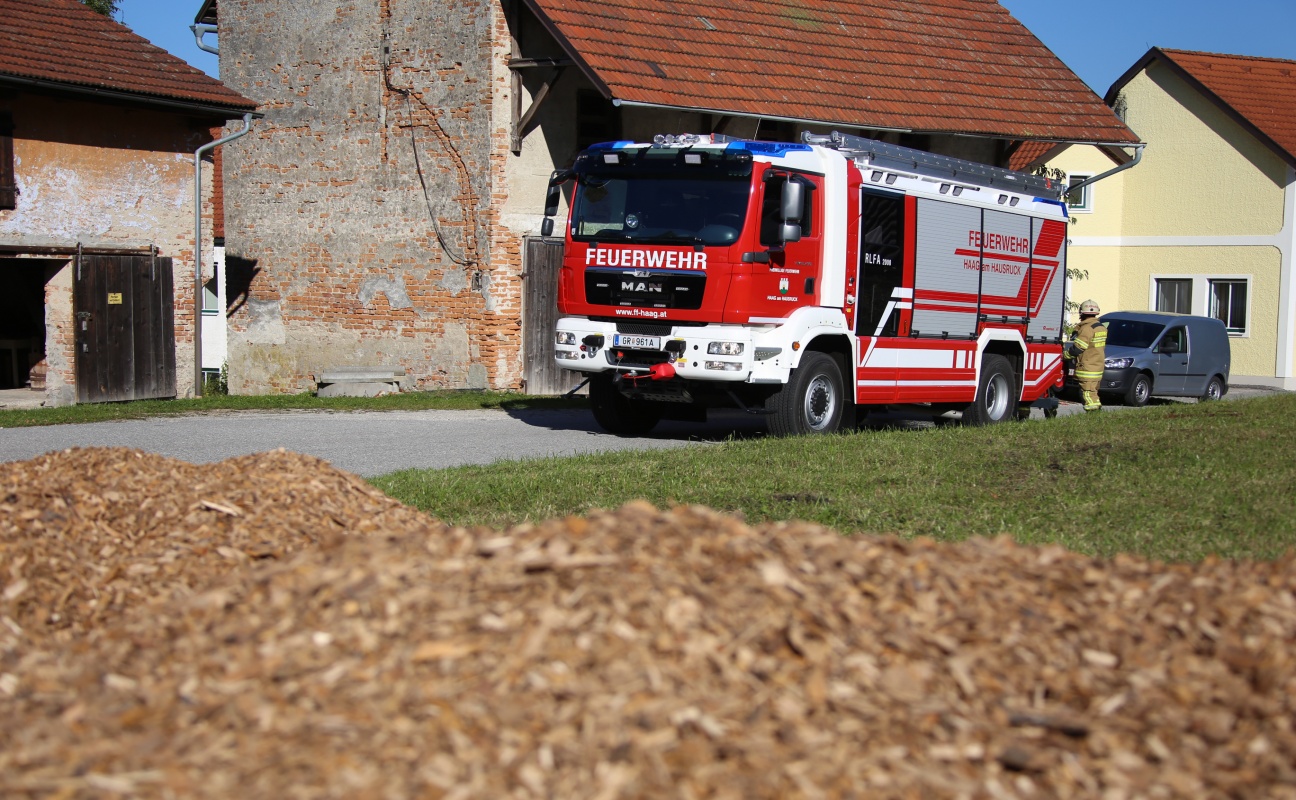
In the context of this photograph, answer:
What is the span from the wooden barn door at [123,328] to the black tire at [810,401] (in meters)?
10.4

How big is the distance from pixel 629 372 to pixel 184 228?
9.43 m

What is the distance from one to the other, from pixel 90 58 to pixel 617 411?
996 centimetres

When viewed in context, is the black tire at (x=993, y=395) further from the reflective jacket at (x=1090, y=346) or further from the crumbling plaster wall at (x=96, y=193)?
the crumbling plaster wall at (x=96, y=193)

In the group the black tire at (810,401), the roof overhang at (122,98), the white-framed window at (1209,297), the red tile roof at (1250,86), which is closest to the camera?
the black tire at (810,401)

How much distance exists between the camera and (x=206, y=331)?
2880 centimetres

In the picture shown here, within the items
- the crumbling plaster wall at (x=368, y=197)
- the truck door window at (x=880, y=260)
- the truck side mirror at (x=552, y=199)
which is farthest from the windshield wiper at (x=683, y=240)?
the crumbling plaster wall at (x=368, y=197)

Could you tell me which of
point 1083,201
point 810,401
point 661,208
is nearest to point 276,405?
point 661,208

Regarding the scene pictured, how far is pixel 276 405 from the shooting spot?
17.8 m

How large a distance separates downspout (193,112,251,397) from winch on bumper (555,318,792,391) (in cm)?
853

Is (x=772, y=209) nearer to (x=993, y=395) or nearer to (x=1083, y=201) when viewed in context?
(x=993, y=395)

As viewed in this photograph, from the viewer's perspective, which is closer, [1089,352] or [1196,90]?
[1089,352]

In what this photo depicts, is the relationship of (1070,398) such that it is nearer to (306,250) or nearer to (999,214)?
(999,214)

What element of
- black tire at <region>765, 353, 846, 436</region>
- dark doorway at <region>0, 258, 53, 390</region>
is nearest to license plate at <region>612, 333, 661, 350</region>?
black tire at <region>765, 353, 846, 436</region>

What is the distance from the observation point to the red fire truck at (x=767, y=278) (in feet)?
42.2
